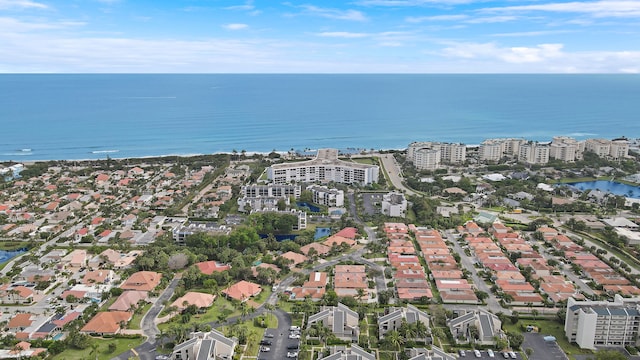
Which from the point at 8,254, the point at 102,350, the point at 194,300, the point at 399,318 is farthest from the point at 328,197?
the point at 102,350

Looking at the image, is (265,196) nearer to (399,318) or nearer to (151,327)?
(151,327)

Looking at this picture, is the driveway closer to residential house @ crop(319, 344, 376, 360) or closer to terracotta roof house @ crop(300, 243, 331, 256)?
residential house @ crop(319, 344, 376, 360)

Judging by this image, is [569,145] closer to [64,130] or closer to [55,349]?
[55,349]

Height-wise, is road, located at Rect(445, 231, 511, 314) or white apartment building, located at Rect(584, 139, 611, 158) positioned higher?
white apartment building, located at Rect(584, 139, 611, 158)

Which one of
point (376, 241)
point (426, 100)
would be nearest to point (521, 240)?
point (376, 241)

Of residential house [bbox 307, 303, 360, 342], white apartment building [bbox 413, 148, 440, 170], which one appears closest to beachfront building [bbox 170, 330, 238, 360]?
residential house [bbox 307, 303, 360, 342]
